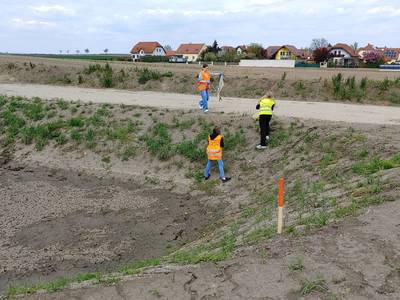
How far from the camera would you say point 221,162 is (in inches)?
596

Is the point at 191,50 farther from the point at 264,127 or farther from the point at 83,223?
the point at 83,223

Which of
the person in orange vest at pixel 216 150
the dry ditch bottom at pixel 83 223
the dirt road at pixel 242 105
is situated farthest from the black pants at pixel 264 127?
the dry ditch bottom at pixel 83 223

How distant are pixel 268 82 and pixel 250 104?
515cm

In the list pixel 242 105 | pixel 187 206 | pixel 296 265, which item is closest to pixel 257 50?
pixel 242 105

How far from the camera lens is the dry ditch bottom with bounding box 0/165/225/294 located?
1084 centimetres

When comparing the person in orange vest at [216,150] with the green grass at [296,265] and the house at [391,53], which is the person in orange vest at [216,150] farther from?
the house at [391,53]

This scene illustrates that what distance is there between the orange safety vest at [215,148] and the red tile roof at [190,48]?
4415 inches

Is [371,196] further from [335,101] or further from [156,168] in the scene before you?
[335,101]

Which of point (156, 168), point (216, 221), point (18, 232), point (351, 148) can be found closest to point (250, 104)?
point (156, 168)

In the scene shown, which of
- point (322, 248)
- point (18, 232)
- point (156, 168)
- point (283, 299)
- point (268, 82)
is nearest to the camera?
point (283, 299)

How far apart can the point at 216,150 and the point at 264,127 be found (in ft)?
6.40

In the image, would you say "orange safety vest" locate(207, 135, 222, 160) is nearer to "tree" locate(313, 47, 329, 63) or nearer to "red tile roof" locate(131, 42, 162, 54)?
"tree" locate(313, 47, 329, 63)

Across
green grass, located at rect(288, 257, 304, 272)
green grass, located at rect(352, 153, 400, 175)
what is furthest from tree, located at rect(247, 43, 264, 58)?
green grass, located at rect(288, 257, 304, 272)

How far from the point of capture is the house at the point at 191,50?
124 metres
